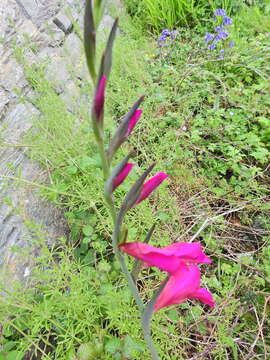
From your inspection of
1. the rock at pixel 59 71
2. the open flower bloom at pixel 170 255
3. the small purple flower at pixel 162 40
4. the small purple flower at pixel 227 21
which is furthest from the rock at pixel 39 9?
the open flower bloom at pixel 170 255

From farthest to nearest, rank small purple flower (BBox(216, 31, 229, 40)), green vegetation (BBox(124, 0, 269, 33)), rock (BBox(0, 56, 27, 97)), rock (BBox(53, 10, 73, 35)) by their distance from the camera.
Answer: green vegetation (BBox(124, 0, 269, 33)) → small purple flower (BBox(216, 31, 229, 40)) → rock (BBox(53, 10, 73, 35)) → rock (BBox(0, 56, 27, 97))

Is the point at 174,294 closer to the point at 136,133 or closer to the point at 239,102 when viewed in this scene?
the point at 136,133

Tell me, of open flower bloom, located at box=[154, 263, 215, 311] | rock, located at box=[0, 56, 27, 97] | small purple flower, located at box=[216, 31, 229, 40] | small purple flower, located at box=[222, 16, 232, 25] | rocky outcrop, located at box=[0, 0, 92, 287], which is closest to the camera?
open flower bloom, located at box=[154, 263, 215, 311]

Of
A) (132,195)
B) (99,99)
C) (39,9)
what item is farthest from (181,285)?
(39,9)

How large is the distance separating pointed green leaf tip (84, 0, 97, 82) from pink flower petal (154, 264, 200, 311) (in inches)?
18.4

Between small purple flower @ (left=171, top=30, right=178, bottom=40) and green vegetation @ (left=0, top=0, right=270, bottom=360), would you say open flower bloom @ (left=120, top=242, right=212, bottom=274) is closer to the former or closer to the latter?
green vegetation @ (left=0, top=0, right=270, bottom=360)

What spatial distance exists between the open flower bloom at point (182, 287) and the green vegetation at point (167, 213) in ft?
1.53

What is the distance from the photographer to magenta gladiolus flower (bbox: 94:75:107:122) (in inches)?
23.6

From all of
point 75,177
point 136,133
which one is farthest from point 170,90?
point 75,177

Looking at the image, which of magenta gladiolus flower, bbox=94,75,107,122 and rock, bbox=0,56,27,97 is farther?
rock, bbox=0,56,27,97

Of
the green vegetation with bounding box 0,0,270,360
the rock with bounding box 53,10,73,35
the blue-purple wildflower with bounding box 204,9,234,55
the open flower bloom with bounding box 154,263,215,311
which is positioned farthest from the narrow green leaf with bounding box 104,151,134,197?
the blue-purple wildflower with bounding box 204,9,234,55

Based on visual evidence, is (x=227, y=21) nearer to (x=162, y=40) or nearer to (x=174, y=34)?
(x=174, y=34)

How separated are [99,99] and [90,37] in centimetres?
12

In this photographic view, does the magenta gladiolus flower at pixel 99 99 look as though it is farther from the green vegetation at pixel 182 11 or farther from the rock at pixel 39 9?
the green vegetation at pixel 182 11
